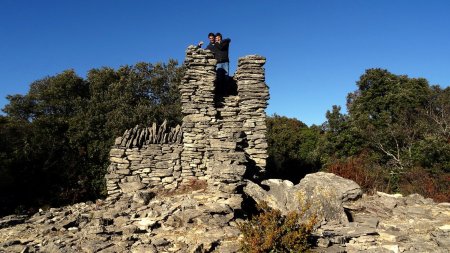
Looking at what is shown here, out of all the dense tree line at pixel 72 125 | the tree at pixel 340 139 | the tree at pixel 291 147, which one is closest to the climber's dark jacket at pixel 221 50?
the tree at pixel 291 147

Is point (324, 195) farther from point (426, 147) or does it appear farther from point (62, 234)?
point (426, 147)

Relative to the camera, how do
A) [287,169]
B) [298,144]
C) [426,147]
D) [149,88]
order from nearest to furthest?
[287,169] < [426,147] < [149,88] < [298,144]

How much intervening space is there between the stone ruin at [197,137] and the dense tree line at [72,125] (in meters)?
6.03

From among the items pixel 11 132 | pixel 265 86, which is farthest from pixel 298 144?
pixel 11 132

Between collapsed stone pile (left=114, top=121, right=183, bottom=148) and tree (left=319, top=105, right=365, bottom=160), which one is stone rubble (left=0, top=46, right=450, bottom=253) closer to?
collapsed stone pile (left=114, top=121, right=183, bottom=148)

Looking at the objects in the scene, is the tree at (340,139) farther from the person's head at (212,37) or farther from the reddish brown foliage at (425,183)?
the person's head at (212,37)

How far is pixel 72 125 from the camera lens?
2127 cm

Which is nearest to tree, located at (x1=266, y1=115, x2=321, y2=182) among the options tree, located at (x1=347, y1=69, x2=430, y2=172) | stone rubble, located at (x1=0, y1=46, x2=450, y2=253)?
tree, located at (x1=347, y1=69, x2=430, y2=172)

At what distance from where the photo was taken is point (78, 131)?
2077 centimetres

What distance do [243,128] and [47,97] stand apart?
1797 cm

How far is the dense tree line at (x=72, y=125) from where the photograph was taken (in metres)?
17.1

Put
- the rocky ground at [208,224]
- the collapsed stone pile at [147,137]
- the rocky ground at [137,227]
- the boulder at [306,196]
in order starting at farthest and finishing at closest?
the collapsed stone pile at [147,137]
the boulder at [306,196]
the rocky ground at [208,224]
the rocky ground at [137,227]

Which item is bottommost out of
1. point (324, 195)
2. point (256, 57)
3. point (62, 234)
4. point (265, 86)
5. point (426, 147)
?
point (62, 234)

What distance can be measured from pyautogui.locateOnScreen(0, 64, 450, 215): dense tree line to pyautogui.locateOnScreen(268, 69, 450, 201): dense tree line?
76mm
